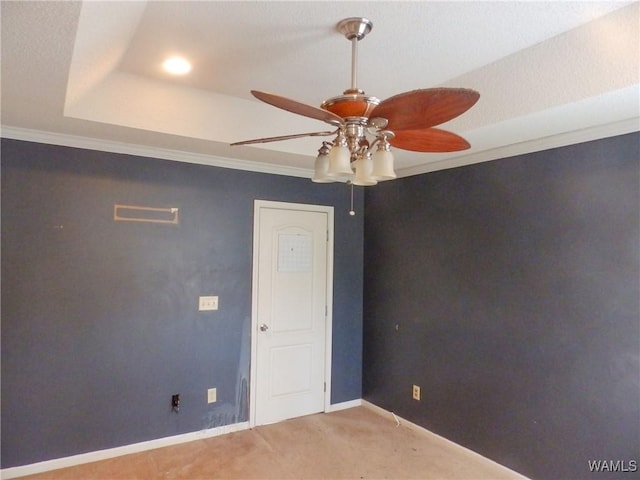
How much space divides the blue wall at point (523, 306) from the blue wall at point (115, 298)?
4.43 ft

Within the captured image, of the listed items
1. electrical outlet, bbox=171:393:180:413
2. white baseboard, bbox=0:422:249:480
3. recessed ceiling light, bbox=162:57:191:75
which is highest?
recessed ceiling light, bbox=162:57:191:75

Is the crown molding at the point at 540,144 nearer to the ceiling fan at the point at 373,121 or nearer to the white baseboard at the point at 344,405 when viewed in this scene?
the ceiling fan at the point at 373,121

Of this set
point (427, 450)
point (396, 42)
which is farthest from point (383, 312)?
point (396, 42)

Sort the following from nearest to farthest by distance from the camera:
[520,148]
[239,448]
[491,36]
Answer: [491,36], [520,148], [239,448]

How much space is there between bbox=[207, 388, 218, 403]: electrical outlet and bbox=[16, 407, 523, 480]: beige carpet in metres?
0.29

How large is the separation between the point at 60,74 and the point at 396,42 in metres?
1.55

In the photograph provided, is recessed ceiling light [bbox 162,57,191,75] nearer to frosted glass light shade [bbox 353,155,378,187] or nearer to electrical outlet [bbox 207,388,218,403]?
frosted glass light shade [bbox 353,155,378,187]

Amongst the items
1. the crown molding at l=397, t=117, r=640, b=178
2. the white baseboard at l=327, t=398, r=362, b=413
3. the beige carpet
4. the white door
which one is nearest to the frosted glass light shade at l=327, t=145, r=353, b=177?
the crown molding at l=397, t=117, r=640, b=178

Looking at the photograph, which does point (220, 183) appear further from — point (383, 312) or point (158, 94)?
point (383, 312)

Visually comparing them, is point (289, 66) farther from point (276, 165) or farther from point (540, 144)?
point (540, 144)

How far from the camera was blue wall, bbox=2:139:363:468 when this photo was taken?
2717mm

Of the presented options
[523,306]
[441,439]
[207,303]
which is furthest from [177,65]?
[441,439]

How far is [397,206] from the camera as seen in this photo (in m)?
3.81

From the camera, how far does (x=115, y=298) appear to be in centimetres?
299
